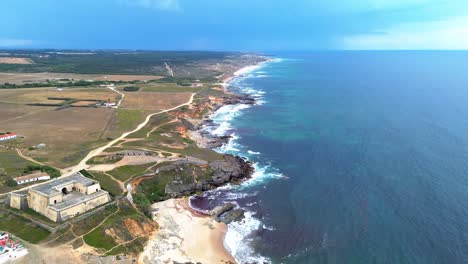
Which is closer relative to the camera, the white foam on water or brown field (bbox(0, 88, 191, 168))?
the white foam on water

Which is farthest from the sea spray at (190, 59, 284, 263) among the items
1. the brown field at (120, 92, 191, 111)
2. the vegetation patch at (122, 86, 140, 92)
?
the vegetation patch at (122, 86, 140, 92)

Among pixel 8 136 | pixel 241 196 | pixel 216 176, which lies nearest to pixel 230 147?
pixel 216 176

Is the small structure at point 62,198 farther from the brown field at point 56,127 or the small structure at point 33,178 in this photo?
the brown field at point 56,127

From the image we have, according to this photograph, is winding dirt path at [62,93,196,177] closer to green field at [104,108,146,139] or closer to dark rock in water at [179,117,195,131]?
green field at [104,108,146,139]

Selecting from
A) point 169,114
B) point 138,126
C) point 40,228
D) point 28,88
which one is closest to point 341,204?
point 40,228

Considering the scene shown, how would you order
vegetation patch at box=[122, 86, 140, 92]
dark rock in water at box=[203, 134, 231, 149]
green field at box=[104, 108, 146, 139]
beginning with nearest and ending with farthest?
dark rock in water at box=[203, 134, 231, 149] < green field at box=[104, 108, 146, 139] < vegetation patch at box=[122, 86, 140, 92]

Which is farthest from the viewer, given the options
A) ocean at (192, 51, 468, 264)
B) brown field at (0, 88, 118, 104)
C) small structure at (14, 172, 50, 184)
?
brown field at (0, 88, 118, 104)
